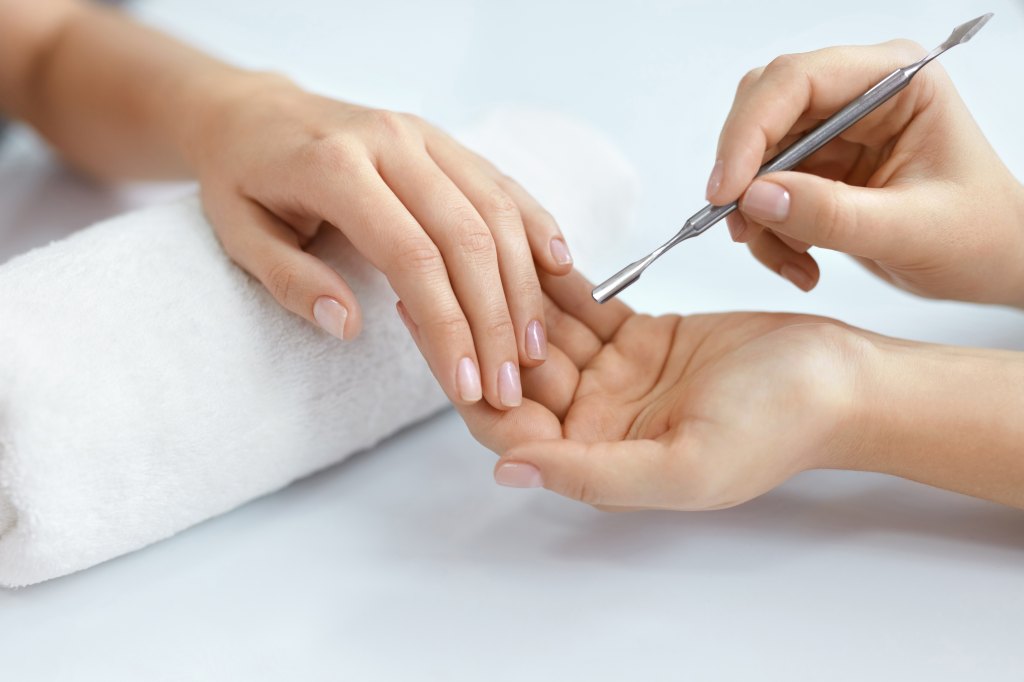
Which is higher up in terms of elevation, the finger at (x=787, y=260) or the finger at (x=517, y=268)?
the finger at (x=787, y=260)

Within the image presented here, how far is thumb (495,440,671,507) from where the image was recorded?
66 cm

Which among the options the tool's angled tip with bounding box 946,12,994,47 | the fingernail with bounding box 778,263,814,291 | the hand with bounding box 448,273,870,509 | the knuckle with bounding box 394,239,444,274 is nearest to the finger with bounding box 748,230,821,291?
the fingernail with bounding box 778,263,814,291

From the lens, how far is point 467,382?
73cm

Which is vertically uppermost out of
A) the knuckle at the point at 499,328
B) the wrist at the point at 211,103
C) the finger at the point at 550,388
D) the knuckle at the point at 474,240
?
the knuckle at the point at 474,240

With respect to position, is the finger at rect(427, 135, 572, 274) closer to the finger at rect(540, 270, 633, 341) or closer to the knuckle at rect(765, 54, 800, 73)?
the finger at rect(540, 270, 633, 341)

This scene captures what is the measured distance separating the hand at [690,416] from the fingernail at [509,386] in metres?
0.02

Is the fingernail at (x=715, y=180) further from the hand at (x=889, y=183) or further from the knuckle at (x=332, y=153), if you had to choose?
the knuckle at (x=332, y=153)

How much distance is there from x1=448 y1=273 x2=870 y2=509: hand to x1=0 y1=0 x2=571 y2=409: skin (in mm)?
49

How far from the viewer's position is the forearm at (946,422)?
0.71 metres

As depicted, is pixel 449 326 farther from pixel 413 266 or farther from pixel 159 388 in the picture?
pixel 159 388

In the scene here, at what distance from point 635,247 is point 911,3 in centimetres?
61

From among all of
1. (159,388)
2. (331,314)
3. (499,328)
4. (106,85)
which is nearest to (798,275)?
(499,328)

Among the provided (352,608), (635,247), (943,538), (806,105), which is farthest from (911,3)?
(352,608)

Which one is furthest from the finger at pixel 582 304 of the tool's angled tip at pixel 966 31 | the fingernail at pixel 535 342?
the tool's angled tip at pixel 966 31
